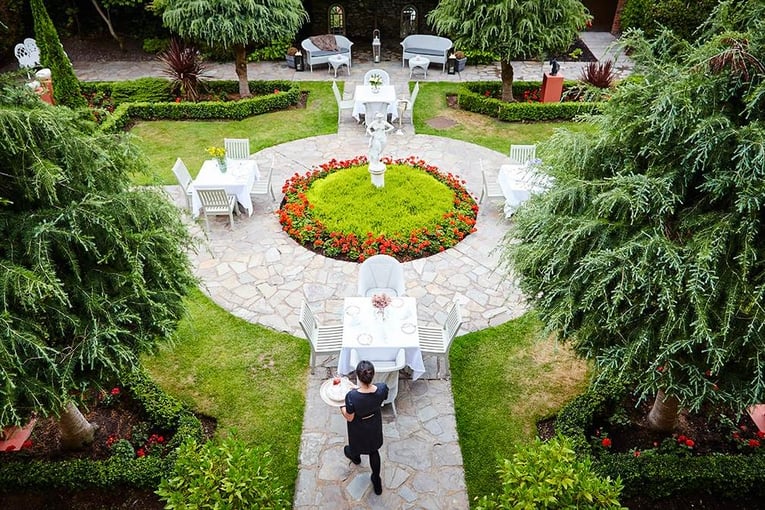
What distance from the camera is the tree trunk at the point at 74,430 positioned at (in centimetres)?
635

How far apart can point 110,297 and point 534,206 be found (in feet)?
13.7

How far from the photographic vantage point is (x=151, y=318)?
533cm

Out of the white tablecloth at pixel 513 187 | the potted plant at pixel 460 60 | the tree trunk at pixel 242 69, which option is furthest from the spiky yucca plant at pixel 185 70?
the white tablecloth at pixel 513 187

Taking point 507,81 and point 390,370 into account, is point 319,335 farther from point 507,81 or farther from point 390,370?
point 507,81

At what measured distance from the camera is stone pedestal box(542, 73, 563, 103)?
1567cm

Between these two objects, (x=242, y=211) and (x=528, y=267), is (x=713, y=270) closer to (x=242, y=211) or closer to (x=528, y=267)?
(x=528, y=267)

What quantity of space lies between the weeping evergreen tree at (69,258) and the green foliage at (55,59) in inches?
391

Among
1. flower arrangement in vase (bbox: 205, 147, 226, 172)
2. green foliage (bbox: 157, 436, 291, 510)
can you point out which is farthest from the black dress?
flower arrangement in vase (bbox: 205, 147, 226, 172)

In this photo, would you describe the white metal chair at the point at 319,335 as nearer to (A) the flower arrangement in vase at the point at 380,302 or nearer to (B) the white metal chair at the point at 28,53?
(A) the flower arrangement in vase at the point at 380,302

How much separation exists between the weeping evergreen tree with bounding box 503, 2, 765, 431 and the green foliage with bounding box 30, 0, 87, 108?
487 inches

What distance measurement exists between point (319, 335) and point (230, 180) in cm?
466

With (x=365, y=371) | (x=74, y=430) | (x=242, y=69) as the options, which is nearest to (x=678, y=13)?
(x=242, y=69)

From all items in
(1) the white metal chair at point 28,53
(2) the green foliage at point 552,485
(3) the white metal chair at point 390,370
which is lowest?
(3) the white metal chair at point 390,370

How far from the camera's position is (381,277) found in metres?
8.51
